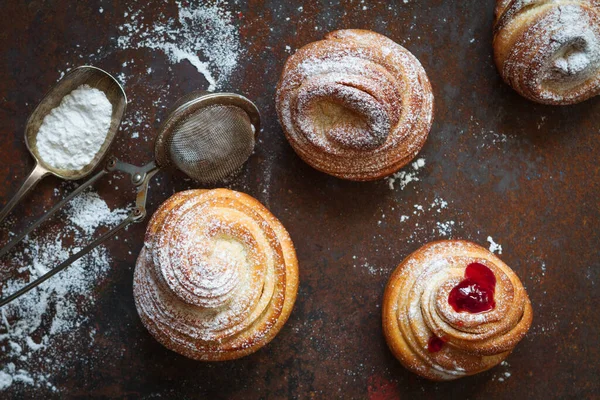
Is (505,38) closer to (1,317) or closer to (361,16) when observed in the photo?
(361,16)

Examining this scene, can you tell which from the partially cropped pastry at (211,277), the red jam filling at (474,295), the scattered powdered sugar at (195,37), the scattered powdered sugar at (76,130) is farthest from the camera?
the scattered powdered sugar at (195,37)

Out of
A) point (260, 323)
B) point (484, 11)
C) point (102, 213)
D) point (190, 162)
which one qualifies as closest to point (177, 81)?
point (190, 162)

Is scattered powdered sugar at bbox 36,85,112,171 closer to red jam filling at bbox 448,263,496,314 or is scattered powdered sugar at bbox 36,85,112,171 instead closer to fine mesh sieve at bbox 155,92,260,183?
fine mesh sieve at bbox 155,92,260,183

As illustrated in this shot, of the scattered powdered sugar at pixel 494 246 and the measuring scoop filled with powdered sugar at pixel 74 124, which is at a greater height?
the measuring scoop filled with powdered sugar at pixel 74 124

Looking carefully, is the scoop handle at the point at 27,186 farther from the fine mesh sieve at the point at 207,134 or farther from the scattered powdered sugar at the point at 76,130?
the fine mesh sieve at the point at 207,134

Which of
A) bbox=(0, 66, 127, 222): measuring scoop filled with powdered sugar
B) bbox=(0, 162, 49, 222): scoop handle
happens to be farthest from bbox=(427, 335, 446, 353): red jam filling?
bbox=(0, 162, 49, 222): scoop handle

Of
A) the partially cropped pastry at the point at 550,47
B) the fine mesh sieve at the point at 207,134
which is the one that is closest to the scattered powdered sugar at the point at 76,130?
the fine mesh sieve at the point at 207,134
